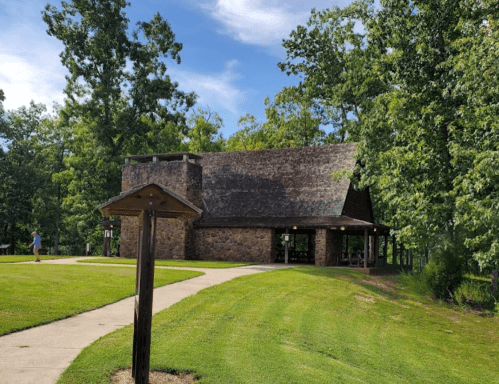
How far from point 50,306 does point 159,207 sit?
225 inches

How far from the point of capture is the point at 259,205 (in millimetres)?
28359

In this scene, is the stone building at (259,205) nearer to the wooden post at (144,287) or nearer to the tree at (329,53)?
the tree at (329,53)

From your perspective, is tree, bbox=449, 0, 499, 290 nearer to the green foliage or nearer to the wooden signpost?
the green foliage

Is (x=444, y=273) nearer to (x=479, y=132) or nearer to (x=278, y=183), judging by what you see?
(x=479, y=132)

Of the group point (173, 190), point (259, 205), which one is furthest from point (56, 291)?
point (259, 205)

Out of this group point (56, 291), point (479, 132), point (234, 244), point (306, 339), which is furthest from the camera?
point (234, 244)

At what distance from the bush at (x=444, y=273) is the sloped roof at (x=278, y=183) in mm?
7175

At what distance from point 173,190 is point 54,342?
67.5 feet

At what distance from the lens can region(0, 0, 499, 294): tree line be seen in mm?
16953

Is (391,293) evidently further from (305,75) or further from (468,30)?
(305,75)

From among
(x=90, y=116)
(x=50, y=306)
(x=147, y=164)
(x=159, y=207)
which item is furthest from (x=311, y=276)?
(x=90, y=116)

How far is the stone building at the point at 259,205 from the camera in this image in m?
26.4

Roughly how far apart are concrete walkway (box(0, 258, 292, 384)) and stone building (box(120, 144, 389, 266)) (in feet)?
47.9

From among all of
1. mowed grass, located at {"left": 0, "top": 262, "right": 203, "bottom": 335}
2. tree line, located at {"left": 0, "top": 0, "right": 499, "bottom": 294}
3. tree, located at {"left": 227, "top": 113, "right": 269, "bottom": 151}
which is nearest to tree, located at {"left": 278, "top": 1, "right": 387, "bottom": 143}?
tree line, located at {"left": 0, "top": 0, "right": 499, "bottom": 294}
